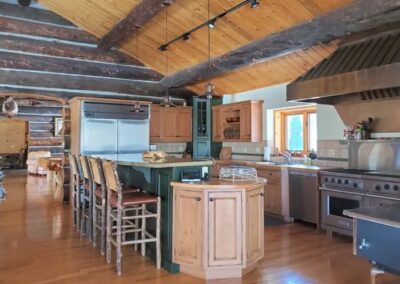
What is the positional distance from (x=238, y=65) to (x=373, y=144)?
230 centimetres

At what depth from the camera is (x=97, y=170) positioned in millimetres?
4082

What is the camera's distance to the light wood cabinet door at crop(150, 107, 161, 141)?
773 centimetres

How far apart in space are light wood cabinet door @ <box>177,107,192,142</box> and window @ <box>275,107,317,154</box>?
219cm

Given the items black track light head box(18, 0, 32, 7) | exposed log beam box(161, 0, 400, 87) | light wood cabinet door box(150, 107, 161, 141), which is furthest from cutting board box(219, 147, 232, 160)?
black track light head box(18, 0, 32, 7)

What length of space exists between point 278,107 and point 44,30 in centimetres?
512

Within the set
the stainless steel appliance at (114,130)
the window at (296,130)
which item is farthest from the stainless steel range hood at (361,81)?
the stainless steel appliance at (114,130)

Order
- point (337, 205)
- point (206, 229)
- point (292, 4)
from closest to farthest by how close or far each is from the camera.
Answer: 1. point (206, 229)
2. point (292, 4)
3. point (337, 205)

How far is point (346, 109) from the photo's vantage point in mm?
5199

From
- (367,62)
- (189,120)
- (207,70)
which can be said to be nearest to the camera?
(367,62)

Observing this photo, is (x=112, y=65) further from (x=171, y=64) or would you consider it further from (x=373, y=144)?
(x=373, y=144)

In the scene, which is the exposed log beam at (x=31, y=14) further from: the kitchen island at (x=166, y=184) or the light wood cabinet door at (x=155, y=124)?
the kitchen island at (x=166, y=184)

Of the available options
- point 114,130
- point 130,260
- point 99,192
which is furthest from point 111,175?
point 114,130

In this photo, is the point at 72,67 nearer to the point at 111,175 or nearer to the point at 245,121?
the point at 245,121

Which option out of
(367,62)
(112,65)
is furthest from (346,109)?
(112,65)
